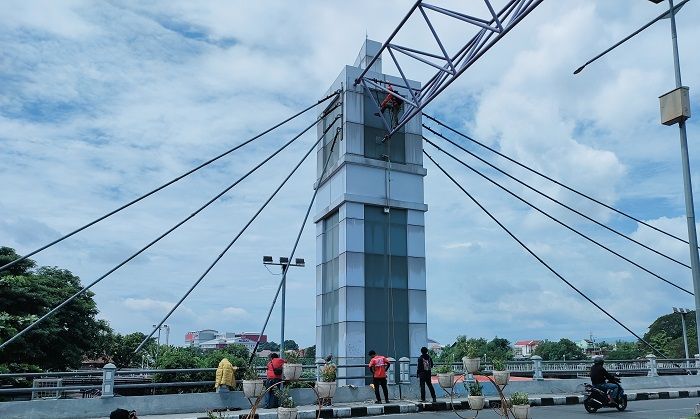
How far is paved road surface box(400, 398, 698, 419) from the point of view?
43.0ft

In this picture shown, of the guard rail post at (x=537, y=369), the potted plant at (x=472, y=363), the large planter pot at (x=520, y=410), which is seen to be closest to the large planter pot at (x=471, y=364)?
the potted plant at (x=472, y=363)

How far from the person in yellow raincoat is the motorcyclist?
887 cm

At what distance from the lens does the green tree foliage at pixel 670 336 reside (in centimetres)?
5867

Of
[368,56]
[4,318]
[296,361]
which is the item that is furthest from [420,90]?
[4,318]

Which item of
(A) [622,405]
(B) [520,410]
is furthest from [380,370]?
(A) [622,405]

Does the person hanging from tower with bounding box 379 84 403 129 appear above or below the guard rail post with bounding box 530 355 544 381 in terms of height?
above

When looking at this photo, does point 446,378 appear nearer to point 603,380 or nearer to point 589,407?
point 589,407

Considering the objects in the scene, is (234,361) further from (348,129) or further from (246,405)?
(348,129)

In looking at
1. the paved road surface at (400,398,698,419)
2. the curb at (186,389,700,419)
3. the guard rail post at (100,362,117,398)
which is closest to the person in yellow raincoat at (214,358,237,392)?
the curb at (186,389,700,419)

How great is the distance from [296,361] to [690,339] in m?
58.4

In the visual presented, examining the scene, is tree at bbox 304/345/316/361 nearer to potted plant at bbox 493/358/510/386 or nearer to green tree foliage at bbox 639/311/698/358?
potted plant at bbox 493/358/510/386

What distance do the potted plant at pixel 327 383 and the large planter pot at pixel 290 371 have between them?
24.8 inches

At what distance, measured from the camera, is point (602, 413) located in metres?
13.9

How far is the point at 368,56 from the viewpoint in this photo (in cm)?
1964
